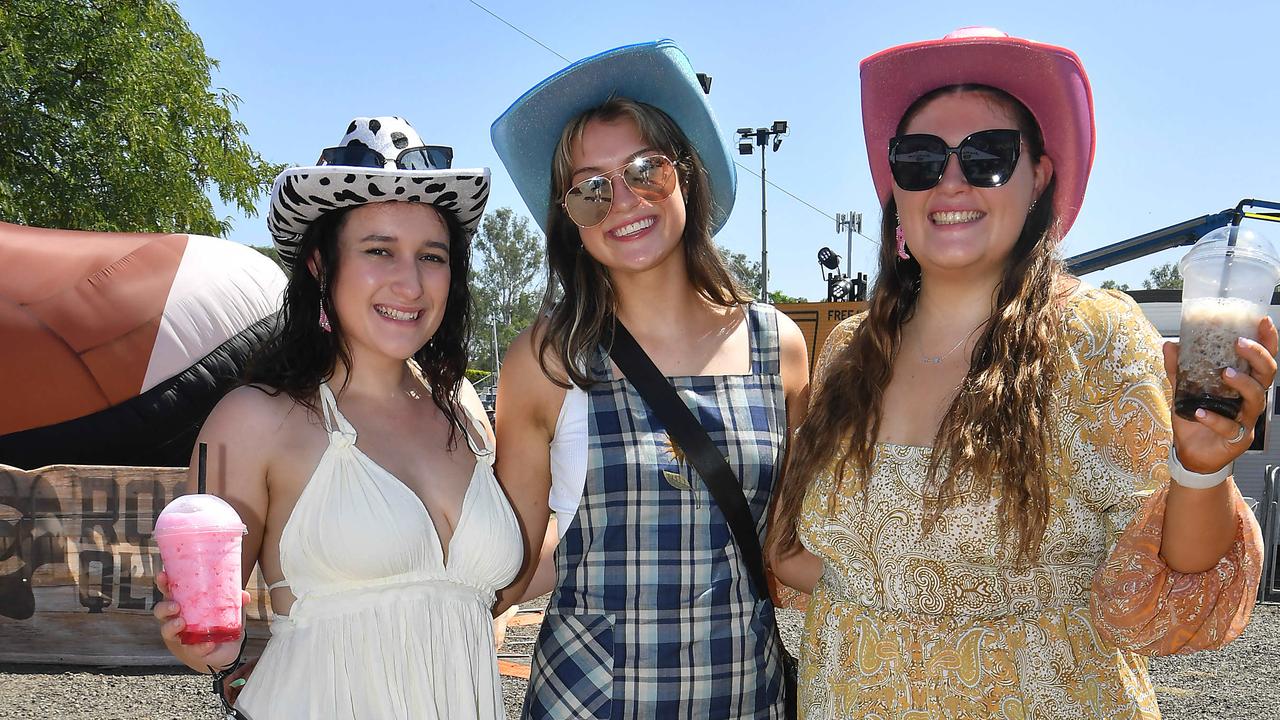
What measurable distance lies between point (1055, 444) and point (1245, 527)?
37cm

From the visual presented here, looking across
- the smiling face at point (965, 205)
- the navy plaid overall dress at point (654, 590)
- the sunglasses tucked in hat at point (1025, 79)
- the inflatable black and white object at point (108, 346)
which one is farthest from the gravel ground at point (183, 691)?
the sunglasses tucked in hat at point (1025, 79)

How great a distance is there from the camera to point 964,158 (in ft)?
7.23

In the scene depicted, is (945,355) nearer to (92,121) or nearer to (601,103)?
(601,103)

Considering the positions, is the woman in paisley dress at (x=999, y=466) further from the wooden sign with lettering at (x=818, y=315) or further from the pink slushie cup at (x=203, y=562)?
the wooden sign with lettering at (x=818, y=315)

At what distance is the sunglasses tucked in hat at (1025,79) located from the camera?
7.39 feet

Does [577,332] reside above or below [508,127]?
below

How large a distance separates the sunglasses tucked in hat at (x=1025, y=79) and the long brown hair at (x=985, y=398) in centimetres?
3

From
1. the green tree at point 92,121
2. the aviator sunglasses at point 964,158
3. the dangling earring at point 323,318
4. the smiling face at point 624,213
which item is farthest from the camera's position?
the green tree at point 92,121

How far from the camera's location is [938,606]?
2029 mm

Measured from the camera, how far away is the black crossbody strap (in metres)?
2.42

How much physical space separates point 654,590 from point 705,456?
368 mm

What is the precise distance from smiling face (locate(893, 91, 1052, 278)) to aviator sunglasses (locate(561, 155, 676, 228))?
66cm

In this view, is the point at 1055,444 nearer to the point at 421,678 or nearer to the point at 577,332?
the point at 577,332

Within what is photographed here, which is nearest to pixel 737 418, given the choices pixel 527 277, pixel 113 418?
pixel 113 418
